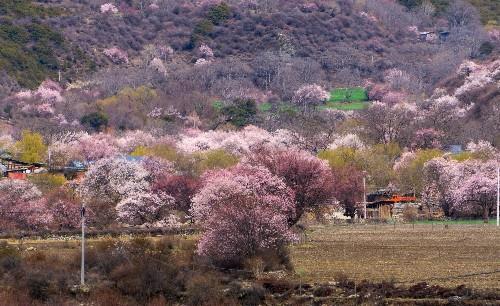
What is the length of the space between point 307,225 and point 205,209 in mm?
18483

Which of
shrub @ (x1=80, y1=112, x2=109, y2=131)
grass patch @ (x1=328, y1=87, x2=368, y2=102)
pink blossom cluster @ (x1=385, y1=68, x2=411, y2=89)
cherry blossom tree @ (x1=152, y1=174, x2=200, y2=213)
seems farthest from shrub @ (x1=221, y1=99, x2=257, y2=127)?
cherry blossom tree @ (x1=152, y1=174, x2=200, y2=213)

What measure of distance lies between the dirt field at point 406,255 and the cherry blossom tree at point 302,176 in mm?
1845

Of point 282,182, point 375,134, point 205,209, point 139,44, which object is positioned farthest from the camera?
point 139,44

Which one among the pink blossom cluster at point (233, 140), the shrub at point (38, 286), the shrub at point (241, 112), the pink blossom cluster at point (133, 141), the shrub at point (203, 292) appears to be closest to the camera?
the shrub at point (203, 292)

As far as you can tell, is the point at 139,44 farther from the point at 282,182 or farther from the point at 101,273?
the point at 101,273

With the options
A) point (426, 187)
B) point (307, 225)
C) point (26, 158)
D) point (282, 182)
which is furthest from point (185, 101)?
point (282, 182)

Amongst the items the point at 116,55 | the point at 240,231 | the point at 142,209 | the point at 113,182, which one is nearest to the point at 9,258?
the point at 240,231

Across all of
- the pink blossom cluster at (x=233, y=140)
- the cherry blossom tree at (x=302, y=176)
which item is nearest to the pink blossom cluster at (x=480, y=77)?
the pink blossom cluster at (x=233, y=140)

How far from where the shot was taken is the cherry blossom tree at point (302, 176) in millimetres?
57906

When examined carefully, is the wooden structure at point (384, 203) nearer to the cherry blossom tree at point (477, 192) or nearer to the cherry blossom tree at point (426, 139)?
the cherry blossom tree at point (477, 192)

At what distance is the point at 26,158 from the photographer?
91.8 m

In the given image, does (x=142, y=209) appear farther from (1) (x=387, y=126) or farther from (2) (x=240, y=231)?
(1) (x=387, y=126)

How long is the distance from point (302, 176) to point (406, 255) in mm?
12274

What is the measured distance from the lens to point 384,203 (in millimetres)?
82688
